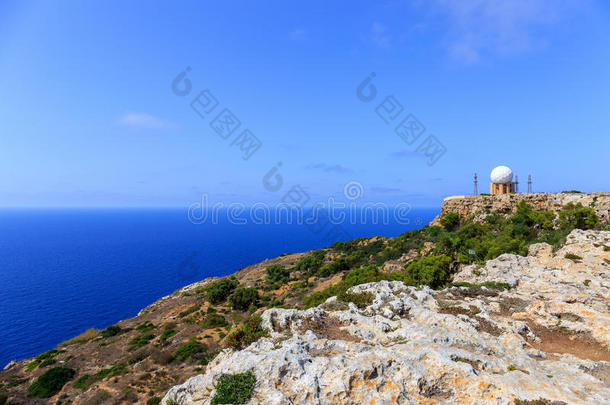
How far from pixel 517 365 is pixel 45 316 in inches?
3669

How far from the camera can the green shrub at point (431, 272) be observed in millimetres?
28125

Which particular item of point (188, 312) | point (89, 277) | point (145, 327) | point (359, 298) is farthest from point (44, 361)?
point (89, 277)

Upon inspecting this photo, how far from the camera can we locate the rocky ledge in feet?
25.1

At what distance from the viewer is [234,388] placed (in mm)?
7742

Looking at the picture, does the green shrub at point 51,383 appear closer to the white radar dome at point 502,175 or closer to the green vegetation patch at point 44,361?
the green vegetation patch at point 44,361

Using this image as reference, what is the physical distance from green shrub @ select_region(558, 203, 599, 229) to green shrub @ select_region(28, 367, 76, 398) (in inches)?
2238

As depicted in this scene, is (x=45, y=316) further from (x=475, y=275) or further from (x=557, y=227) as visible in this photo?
(x=557, y=227)

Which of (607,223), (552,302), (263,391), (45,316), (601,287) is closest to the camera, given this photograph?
(263,391)

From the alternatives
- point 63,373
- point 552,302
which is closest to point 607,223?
point 552,302

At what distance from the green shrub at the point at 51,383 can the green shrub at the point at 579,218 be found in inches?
2238

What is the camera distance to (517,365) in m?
8.82

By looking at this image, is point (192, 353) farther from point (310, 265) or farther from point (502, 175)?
point (502, 175)

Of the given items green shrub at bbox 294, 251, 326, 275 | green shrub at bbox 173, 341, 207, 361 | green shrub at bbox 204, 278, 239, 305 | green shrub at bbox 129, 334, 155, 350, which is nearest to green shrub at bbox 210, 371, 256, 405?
green shrub at bbox 173, 341, 207, 361

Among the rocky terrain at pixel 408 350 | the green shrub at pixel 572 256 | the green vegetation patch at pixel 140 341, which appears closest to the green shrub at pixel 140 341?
the green vegetation patch at pixel 140 341
